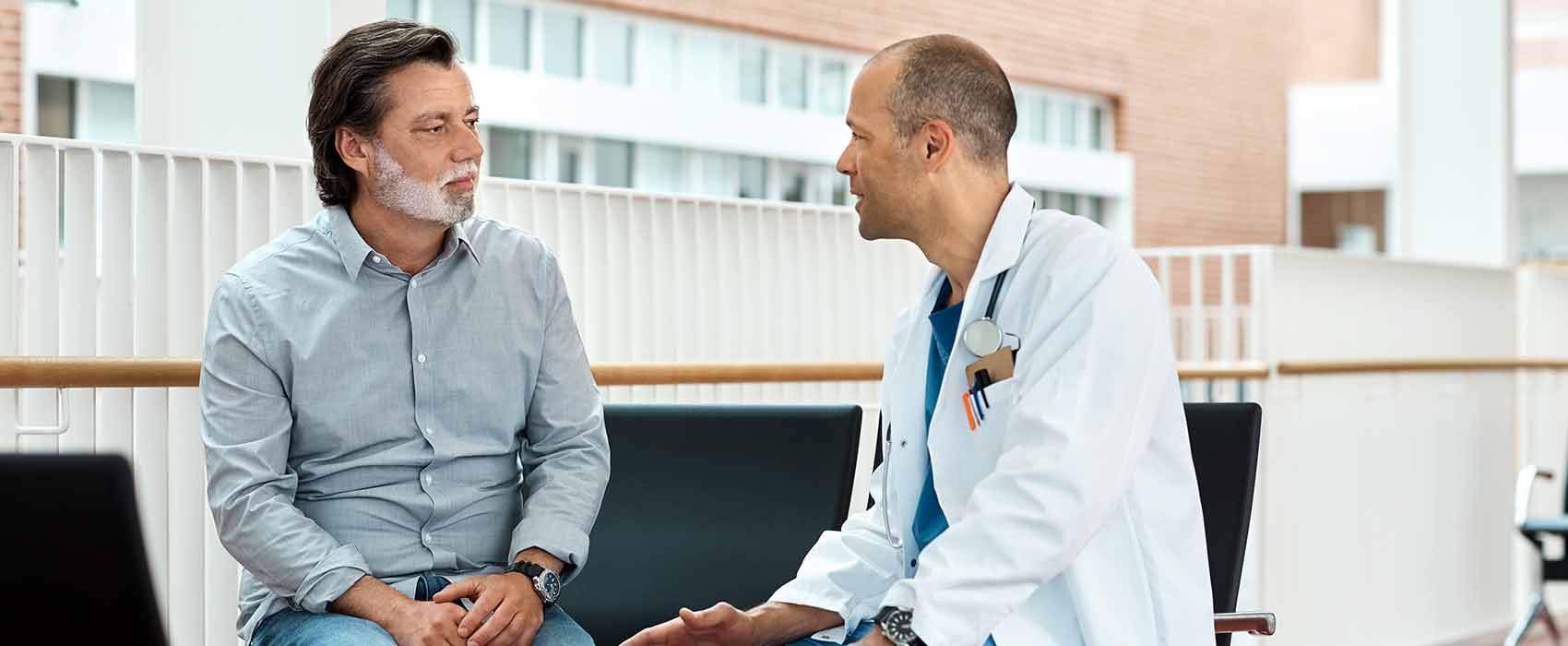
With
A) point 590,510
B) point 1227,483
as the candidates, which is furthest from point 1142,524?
point 590,510

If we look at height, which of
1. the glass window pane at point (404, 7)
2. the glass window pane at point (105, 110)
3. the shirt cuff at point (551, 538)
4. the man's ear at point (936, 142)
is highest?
the glass window pane at point (404, 7)

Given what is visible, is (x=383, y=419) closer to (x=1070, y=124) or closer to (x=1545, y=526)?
(x=1545, y=526)

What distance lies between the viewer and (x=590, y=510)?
83.9 inches

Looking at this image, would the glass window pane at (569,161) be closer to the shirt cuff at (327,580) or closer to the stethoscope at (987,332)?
the shirt cuff at (327,580)

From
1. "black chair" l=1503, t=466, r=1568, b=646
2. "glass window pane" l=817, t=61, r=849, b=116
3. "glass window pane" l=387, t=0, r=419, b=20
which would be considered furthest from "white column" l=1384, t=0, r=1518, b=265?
"glass window pane" l=817, t=61, r=849, b=116

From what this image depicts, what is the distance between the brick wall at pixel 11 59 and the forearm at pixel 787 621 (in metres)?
8.11

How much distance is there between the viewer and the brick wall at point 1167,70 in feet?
39.9

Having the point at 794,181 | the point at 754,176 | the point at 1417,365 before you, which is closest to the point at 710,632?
the point at 1417,365

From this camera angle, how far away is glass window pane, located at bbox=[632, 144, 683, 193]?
10.4 m

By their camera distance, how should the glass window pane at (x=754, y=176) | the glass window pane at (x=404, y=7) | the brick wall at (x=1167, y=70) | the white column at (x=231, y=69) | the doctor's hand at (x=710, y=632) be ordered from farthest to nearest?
the brick wall at (x=1167, y=70), the glass window pane at (x=754, y=176), the glass window pane at (x=404, y=7), the white column at (x=231, y=69), the doctor's hand at (x=710, y=632)

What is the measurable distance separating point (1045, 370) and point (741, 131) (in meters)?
9.29

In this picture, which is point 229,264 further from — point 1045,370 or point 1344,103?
point 1344,103

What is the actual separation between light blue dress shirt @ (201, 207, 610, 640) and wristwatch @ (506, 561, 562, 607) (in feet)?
0.08

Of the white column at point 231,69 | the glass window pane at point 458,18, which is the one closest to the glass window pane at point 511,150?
the glass window pane at point 458,18
